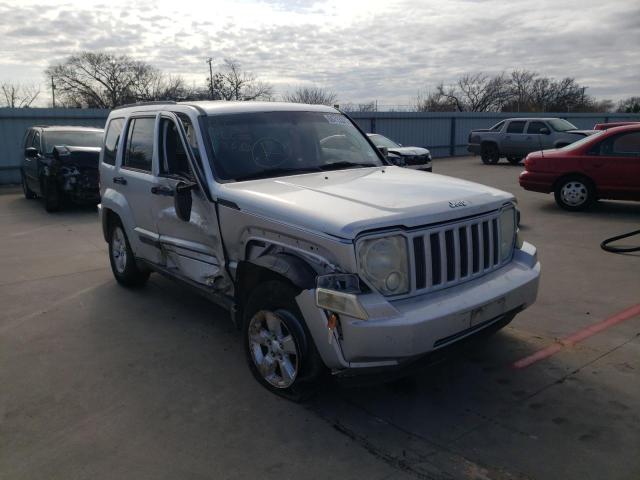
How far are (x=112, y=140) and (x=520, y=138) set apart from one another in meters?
17.9

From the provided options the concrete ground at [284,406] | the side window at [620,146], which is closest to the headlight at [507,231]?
the concrete ground at [284,406]

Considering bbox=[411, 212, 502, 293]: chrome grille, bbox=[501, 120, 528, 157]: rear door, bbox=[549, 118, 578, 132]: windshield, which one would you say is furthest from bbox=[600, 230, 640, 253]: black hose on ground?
bbox=[501, 120, 528, 157]: rear door

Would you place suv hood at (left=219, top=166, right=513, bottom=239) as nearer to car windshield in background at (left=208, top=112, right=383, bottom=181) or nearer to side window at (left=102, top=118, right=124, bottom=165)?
car windshield in background at (left=208, top=112, right=383, bottom=181)

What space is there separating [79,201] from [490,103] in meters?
60.4

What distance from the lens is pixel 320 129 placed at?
498cm

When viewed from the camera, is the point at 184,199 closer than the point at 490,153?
Yes

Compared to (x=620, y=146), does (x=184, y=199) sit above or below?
below

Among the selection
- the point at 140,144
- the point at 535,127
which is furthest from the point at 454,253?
the point at 535,127

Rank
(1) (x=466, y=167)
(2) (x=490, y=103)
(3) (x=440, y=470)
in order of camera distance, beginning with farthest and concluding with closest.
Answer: (2) (x=490, y=103), (1) (x=466, y=167), (3) (x=440, y=470)

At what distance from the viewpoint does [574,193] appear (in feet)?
33.9

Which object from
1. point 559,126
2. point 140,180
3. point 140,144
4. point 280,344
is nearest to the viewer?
point 280,344

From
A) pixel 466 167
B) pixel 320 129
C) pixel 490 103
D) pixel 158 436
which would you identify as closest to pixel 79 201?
pixel 320 129

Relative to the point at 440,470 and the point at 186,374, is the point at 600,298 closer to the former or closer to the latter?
the point at 440,470

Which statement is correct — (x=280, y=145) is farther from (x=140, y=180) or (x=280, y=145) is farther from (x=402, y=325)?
(x=402, y=325)
